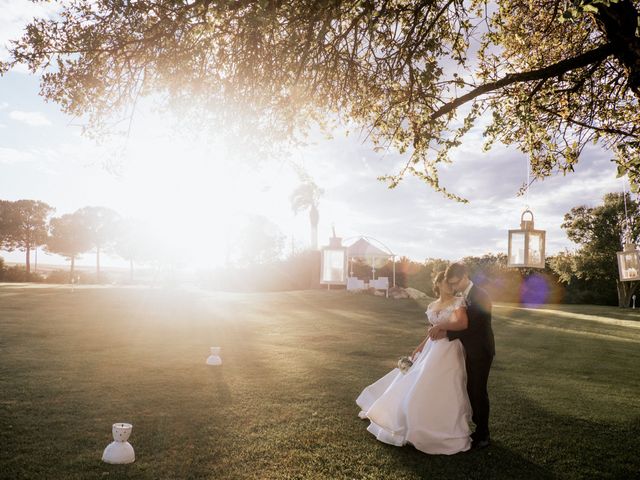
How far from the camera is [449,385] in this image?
6348 mm

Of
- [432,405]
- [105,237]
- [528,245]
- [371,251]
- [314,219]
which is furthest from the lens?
[105,237]

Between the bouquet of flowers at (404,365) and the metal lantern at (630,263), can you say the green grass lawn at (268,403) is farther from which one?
the metal lantern at (630,263)

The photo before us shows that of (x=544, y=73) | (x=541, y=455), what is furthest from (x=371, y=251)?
(x=541, y=455)

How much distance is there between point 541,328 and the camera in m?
21.7

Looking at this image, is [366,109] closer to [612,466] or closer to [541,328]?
[612,466]

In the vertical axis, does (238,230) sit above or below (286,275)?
above

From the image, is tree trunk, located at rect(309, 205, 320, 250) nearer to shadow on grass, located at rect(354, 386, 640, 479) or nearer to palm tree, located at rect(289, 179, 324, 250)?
palm tree, located at rect(289, 179, 324, 250)

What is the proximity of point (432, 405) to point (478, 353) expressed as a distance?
91 cm

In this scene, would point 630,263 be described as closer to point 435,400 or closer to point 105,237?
point 435,400

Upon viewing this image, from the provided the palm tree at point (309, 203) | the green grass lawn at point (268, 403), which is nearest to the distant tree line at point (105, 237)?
the palm tree at point (309, 203)

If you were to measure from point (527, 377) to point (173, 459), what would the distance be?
8.55m

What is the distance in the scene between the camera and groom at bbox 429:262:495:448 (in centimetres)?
634

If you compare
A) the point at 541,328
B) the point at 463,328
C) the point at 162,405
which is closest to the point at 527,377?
the point at 463,328

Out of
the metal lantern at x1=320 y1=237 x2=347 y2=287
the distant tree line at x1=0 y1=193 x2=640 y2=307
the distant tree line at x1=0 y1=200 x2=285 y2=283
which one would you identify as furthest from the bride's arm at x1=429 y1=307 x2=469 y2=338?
the distant tree line at x1=0 y1=200 x2=285 y2=283
